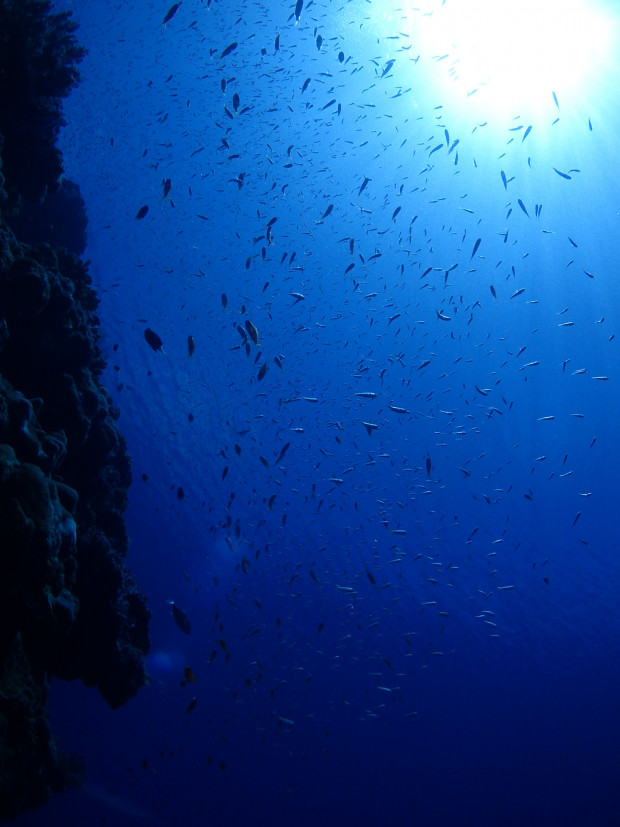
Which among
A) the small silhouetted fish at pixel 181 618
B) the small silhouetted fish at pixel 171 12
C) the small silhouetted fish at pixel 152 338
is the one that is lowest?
the small silhouetted fish at pixel 181 618

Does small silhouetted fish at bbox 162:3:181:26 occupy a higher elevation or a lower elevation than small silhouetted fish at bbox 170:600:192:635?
higher

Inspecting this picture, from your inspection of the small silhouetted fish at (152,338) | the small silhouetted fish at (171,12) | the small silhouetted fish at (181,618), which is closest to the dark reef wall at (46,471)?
the small silhouetted fish at (181,618)

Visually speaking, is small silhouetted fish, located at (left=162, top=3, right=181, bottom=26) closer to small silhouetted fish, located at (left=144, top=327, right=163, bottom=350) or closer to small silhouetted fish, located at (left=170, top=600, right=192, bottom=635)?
small silhouetted fish, located at (left=144, top=327, right=163, bottom=350)

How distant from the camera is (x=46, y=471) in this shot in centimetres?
633

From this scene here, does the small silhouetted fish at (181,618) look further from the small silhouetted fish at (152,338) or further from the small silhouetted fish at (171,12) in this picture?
the small silhouetted fish at (171,12)

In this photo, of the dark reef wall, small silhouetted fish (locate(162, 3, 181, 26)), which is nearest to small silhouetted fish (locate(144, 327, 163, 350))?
the dark reef wall

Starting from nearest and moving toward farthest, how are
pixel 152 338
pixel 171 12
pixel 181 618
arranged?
pixel 152 338
pixel 181 618
pixel 171 12

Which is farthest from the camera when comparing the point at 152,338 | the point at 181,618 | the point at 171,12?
the point at 171,12

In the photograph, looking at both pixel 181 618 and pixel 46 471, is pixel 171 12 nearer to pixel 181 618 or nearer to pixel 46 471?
pixel 46 471

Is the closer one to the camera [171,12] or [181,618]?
[181,618]

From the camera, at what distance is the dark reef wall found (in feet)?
18.0

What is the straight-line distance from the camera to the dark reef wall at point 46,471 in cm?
548

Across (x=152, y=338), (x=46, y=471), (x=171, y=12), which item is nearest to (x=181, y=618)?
(x=46, y=471)

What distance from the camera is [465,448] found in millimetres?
35344
